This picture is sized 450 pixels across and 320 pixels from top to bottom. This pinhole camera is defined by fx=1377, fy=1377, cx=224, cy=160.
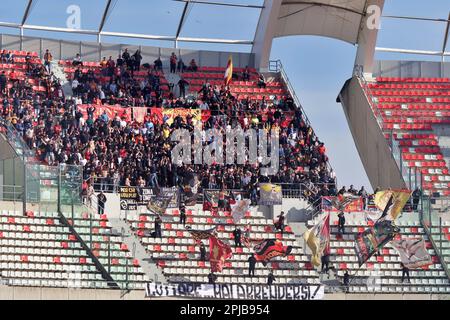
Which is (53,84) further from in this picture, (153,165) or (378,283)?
(378,283)

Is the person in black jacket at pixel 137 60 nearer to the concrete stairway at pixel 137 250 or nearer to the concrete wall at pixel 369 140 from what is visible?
the concrete wall at pixel 369 140

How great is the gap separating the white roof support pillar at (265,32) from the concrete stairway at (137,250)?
13081mm

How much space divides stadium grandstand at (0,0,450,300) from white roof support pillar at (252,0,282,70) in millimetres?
88

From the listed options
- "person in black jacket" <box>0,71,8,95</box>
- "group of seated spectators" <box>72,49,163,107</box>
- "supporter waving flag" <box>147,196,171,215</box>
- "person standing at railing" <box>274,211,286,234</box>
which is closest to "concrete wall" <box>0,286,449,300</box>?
"person standing at railing" <box>274,211,286,234</box>

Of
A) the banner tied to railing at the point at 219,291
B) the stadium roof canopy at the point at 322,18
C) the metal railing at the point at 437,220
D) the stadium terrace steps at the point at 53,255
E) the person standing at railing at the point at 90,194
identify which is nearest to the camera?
the banner tied to railing at the point at 219,291

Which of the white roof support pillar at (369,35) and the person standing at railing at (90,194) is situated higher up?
the white roof support pillar at (369,35)

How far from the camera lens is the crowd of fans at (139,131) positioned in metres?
45.1

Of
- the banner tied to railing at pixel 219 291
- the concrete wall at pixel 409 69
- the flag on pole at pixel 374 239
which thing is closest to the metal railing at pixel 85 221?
the banner tied to railing at pixel 219 291

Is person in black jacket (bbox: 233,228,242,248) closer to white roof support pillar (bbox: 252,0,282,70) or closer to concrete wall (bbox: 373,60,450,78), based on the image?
white roof support pillar (bbox: 252,0,282,70)

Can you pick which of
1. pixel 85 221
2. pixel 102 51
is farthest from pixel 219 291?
pixel 102 51

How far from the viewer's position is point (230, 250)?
135 feet

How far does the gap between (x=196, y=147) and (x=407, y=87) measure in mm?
11101

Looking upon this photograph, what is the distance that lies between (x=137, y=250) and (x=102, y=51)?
14.4 m

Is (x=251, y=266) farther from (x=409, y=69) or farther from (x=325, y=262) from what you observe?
(x=409, y=69)
